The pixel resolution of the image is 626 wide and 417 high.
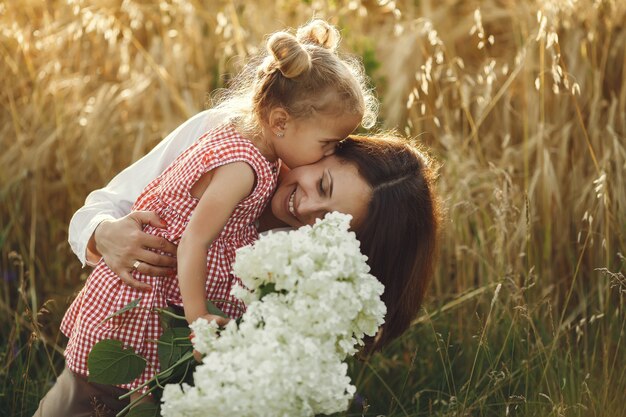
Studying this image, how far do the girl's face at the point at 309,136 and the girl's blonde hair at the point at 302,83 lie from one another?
0.02m

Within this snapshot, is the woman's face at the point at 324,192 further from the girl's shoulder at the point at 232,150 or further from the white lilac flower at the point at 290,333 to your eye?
the white lilac flower at the point at 290,333

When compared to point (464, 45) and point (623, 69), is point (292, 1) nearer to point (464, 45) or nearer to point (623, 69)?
point (464, 45)

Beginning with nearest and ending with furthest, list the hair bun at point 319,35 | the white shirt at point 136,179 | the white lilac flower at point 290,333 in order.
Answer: the white lilac flower at point 290,333 < the hair bun at point 319,35 < the white shirt at point 136,179

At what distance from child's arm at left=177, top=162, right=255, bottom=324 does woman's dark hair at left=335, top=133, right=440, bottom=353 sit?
293 millimetres

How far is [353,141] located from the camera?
2.17 metres

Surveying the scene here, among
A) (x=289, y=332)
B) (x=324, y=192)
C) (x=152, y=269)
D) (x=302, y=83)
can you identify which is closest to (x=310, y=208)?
(x=324, y=192)

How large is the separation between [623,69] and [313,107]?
1.91m

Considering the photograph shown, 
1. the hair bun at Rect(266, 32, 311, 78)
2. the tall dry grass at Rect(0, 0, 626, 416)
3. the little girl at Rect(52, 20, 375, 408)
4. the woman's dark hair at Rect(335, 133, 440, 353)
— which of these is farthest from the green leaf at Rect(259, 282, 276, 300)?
the tall dry grass at Rect(0, 0, 626, 416)

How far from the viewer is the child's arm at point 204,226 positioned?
6.08ft

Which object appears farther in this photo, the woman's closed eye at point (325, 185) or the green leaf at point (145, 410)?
the woman's closed eye at point (325, 185)

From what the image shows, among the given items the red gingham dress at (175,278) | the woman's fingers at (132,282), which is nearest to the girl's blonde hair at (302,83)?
the red gingham dress at (175,278)

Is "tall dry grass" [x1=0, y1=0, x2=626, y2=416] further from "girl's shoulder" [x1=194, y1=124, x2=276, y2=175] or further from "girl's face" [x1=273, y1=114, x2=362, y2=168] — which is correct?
"girl's shoulder" [x1=194, y1=124, x2=276, y2=175]

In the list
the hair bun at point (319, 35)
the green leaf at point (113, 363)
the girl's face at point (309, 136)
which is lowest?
the green leaf at point (113, 363)

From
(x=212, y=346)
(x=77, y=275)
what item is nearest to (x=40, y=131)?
(x=77, y=275)
